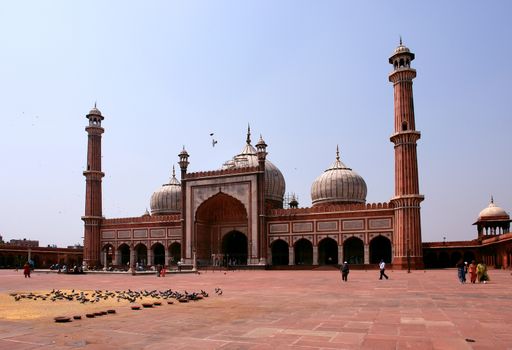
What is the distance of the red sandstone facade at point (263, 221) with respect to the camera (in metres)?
33.3

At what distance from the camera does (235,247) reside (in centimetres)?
4294

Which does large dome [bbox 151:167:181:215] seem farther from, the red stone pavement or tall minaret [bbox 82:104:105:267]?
the red stone pavement

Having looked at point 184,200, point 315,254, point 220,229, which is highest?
point 184,200

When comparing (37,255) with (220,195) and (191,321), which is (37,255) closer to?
(220,195)

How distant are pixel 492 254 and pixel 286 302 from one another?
28843 millimetres

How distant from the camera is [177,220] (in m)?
42.1

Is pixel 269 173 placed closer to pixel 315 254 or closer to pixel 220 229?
pixel 220 229

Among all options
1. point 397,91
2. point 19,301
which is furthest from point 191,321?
point 397,91

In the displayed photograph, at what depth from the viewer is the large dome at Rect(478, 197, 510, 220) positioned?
38.1 metres

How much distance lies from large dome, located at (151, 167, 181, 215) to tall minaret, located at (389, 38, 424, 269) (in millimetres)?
22907

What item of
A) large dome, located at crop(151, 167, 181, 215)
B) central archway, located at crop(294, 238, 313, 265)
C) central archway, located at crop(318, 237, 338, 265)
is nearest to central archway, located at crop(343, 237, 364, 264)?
central archway, located at crop(318, 237, 338, 265)

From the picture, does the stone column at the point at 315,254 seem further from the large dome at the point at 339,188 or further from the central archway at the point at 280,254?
the large dome at the point at 339,188

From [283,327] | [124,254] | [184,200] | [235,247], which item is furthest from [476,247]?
[283,327]

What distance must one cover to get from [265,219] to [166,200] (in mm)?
14473
